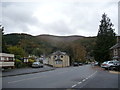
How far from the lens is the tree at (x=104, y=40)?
67.6 m

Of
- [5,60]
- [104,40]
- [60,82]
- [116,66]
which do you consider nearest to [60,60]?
[104,40]

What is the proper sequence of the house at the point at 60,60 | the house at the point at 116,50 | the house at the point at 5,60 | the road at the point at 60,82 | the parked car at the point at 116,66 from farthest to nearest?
the house at the point at 60,60
the house at the point at 116,50
the parked car at the point at 116,66
the house at the point at 5,60
the road at the point at 60,82

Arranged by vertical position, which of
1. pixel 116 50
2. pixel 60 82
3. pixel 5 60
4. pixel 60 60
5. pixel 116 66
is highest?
pixel 116 50

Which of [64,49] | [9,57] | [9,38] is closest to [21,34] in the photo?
[9,38]

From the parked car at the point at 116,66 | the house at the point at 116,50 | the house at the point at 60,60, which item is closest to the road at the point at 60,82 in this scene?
the parked car at the point at 116,66

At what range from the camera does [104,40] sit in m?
69.0

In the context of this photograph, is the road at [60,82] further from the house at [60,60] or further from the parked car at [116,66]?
the house at [60,60]

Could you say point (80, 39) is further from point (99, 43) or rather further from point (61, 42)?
point (99, 43)

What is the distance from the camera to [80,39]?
12381 cm

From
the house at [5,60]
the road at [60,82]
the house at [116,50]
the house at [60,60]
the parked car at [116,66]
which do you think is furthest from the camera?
the house at [60,60]

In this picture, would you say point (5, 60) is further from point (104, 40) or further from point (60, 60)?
point (60, 60)

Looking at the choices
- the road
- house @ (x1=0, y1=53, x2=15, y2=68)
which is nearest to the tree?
house @ (x1=0, y1=53, x2=15, y2=68)

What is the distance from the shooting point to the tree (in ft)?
222

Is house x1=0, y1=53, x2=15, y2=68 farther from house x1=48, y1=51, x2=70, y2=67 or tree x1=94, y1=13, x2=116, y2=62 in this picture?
house x1=48, y1=51, x2=70, y2=67
